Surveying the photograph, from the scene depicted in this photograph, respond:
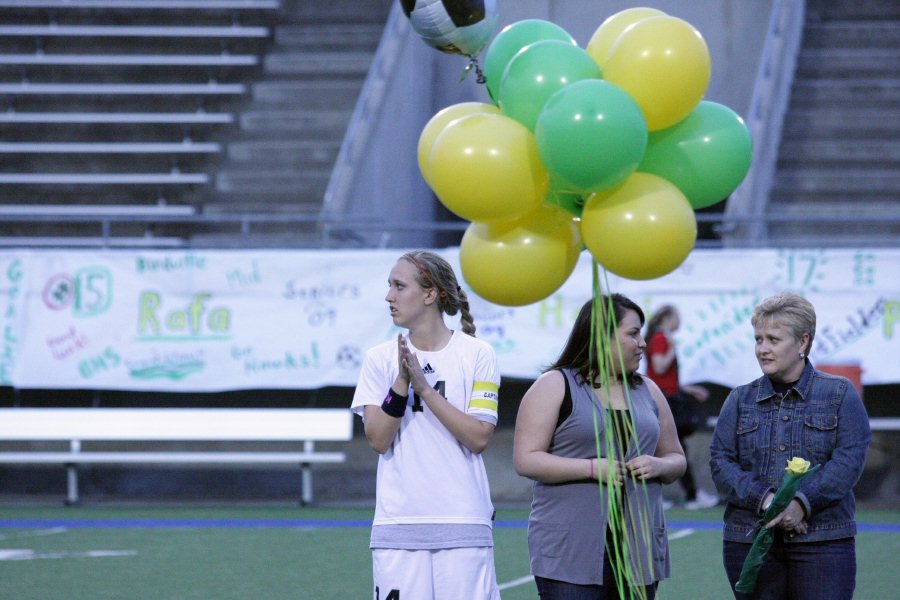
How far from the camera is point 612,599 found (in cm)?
416

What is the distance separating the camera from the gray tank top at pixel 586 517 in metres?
4.11

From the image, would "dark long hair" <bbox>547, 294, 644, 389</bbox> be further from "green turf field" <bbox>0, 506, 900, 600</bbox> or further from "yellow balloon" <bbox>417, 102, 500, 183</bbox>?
"green turf field" <bbox>0, 506, 900, 600</bbox>

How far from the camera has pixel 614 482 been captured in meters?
4.11

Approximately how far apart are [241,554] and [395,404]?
5.60m

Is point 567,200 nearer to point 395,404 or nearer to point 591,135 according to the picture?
point 591,135

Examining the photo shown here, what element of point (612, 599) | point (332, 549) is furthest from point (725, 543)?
point (332, 549)

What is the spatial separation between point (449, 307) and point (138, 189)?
1319 centimetres

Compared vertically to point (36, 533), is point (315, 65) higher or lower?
higher

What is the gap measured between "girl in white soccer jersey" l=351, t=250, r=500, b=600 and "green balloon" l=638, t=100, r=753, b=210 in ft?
2.54

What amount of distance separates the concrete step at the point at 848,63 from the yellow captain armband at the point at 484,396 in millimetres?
14427

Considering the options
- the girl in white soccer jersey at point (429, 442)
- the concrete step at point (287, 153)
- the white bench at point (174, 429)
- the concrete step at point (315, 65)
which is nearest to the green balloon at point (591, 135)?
the girl in white soccer jersey at point (429, 442)

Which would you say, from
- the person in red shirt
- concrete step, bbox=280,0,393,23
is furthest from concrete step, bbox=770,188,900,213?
concrete step, bbox=280,0,393,23

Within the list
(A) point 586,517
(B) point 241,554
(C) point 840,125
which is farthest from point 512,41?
(C) point 840,125

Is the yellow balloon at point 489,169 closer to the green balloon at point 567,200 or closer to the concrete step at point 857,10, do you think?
the green balloon at point 567,200
